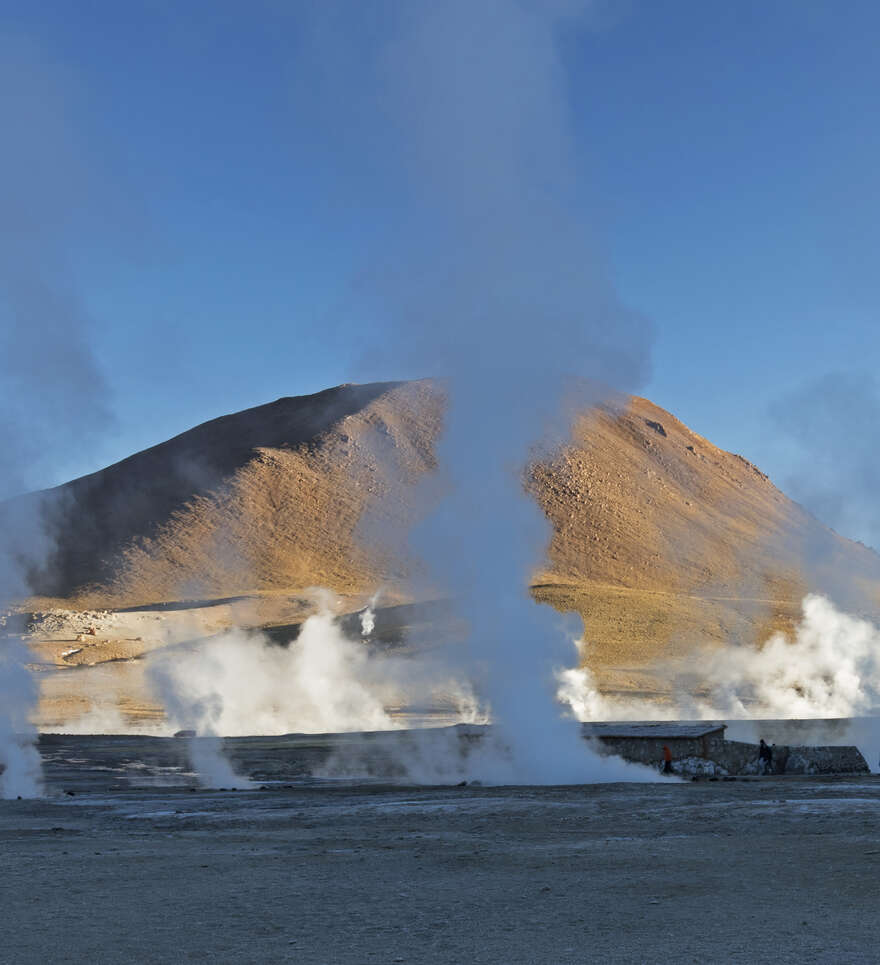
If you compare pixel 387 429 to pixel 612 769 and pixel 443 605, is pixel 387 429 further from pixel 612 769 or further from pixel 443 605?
pixel 612 769

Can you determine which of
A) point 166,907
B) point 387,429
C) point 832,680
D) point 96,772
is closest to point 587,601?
point 832,680

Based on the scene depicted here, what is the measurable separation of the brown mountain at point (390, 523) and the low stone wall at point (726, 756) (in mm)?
A: 52640

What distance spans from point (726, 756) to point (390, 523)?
9205 cm

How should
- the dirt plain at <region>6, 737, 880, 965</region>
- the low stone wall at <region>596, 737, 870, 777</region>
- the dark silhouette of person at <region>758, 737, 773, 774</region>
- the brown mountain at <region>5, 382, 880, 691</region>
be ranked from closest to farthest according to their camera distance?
1. the dirt plain at <region>6, 737, 880, 965</region>
2. the low stone wall at <region>596, 737, 870, 777</region>
3. the dark silhouette of person at <region>758, 737, 773, 774</region>
4. the brown mountain at <region>5, 382, 880, 691</region>

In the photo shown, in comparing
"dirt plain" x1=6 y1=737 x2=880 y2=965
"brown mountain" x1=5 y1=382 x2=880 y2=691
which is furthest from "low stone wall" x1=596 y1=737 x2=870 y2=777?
"brown mountain" x1=5 y1=382 x2=880 y2=691

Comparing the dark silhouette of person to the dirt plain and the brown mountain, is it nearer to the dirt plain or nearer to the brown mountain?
the dirt plain

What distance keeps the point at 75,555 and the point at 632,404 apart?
3350 inches

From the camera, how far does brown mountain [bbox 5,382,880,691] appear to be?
105000 mm

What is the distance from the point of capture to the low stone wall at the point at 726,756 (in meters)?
29.5

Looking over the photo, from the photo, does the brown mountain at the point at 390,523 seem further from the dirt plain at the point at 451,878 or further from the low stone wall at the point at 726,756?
the dirt plain at the point at 451,878

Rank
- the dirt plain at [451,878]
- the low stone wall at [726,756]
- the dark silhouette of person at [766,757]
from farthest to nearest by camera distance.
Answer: the dark silhouette of person at [766,757] → the low stone wall at [726,756] → the dirt plain at [451,878]

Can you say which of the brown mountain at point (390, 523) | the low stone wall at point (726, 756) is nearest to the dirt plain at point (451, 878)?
the low stone wall at point (726, 756)

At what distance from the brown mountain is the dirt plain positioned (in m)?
64.4

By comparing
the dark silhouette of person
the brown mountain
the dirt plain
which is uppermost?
the brown mountain
